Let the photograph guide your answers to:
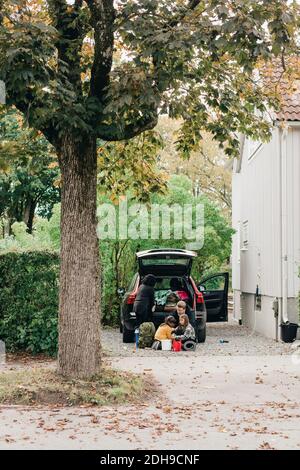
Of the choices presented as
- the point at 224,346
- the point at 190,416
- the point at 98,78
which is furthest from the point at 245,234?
the point at 190,416

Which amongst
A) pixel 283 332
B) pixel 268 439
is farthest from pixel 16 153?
pixel 283 332

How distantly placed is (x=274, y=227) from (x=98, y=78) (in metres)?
9.78

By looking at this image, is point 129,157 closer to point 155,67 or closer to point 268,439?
point 155,67

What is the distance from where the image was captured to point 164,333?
55.1 feet

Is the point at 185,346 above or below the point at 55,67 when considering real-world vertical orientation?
below

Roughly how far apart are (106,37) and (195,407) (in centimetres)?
512

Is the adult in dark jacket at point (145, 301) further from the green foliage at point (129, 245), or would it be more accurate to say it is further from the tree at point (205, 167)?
the tree at point (205, 167)

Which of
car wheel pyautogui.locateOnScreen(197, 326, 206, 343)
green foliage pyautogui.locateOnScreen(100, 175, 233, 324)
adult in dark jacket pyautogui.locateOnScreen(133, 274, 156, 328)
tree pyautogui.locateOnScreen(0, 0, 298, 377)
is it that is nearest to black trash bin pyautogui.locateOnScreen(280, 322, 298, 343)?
car wheel pyautogui.locateOnScreen(197, 326, 206, 343)

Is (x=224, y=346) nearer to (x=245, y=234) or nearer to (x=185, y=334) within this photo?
(x=185, y=334)

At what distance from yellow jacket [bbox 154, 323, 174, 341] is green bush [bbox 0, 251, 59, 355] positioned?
8.14 feet

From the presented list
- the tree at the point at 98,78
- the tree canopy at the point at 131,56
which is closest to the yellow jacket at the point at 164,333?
the tree at the point at 98,78

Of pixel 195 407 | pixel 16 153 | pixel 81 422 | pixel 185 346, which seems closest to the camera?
pixel 81 422

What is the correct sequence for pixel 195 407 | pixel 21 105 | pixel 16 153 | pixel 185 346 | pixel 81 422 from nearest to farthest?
1. pixel 81 422
2. pixel 195 407
3. pixel 21 105
4. pixel 16 153
5. pixel 185 346

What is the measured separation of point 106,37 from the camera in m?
11.2
